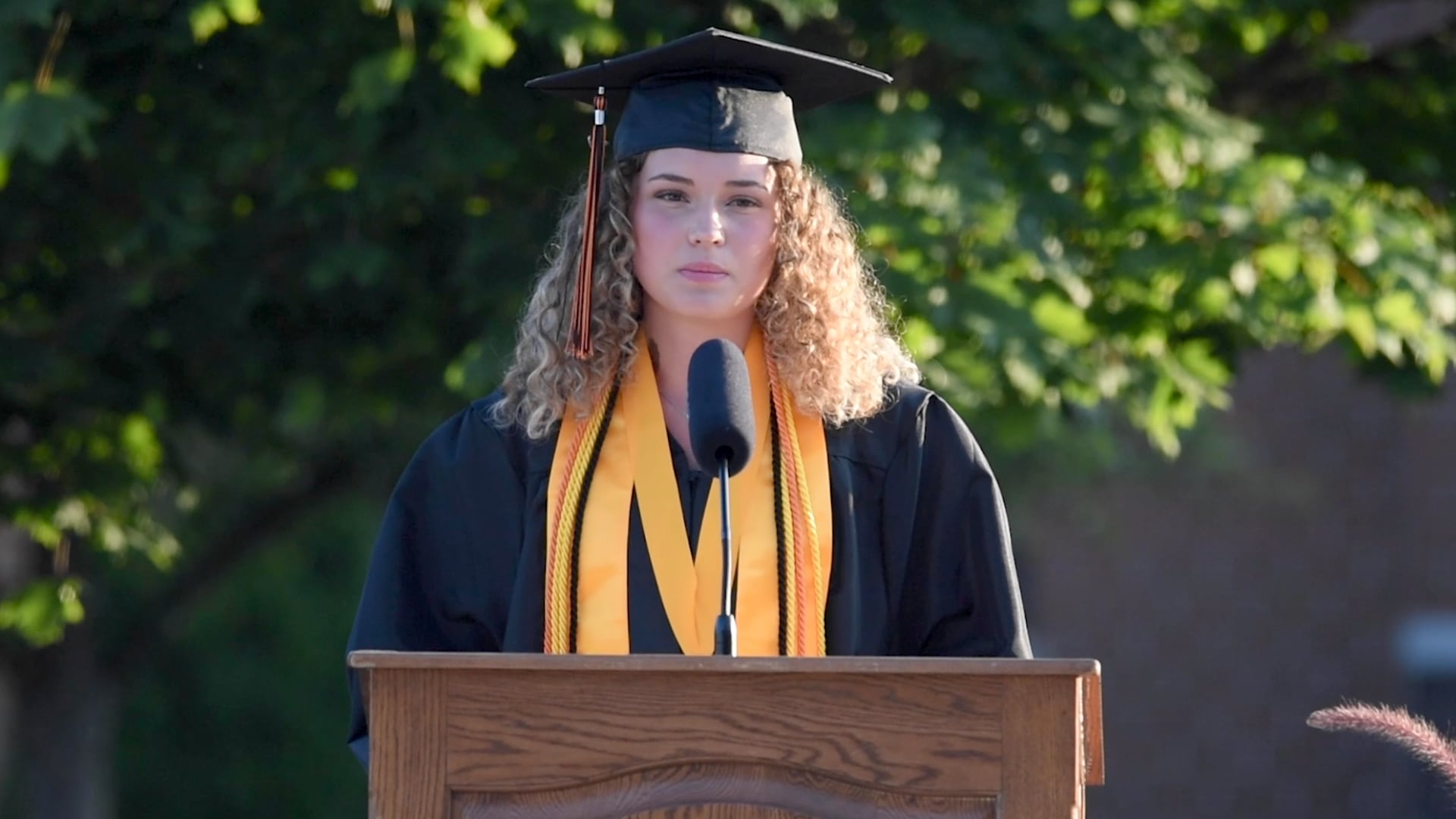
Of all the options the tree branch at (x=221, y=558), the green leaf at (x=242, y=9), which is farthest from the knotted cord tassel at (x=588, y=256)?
the tree branch at (x=221, y=558)

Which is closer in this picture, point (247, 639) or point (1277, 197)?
point (1277, 197)

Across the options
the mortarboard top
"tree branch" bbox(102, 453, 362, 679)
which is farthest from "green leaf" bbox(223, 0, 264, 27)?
"tree branch" bbox(102, 453, 362, 679)

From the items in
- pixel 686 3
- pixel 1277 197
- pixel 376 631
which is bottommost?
pixel 376 631

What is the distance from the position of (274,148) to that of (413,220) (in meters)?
0.56

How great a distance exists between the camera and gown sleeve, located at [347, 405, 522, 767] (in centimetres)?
341

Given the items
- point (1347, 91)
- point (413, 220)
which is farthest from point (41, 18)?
point (1347, 91)

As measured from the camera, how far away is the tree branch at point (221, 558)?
28.7 ft

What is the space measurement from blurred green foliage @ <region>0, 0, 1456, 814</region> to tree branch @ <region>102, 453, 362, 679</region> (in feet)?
4.89

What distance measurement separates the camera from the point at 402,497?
137 inches

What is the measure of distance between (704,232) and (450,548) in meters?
0.66

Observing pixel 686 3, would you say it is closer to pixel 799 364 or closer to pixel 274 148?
pixel 274 148

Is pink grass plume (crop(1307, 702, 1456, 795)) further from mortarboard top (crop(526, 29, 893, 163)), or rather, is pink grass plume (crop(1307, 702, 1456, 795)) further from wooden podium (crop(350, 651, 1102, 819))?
mortarboard top (crop(526, 29, 893, 163))

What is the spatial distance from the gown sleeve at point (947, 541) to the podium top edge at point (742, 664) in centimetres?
97

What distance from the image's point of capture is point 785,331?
3.53 metres
